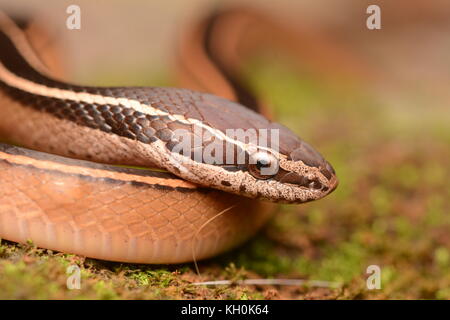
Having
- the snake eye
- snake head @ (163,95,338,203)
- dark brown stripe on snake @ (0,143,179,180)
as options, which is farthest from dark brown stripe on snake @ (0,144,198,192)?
the snake eye

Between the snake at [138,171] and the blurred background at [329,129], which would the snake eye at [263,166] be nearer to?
the snake at [138,171]

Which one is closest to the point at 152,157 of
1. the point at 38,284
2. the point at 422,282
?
the point at 38,284

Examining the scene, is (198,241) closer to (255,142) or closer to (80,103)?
(255,142)

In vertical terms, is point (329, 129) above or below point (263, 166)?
above

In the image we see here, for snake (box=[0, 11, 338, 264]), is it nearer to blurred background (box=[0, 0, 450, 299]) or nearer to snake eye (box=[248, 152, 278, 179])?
snake eye (box=[248, 152, 278, 179])

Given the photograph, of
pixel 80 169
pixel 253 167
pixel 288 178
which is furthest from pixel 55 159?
pixel 288 178

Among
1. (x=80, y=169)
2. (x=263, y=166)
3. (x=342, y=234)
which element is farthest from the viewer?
(x=342, y=234)

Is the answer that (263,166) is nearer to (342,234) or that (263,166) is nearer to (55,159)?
(55,159)
